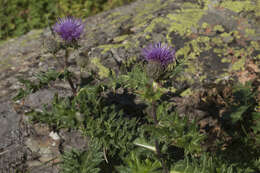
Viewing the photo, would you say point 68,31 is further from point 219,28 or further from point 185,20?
point 219,28

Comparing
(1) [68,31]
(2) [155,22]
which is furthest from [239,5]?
(1) [68,31]

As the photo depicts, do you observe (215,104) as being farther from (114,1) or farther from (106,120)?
(114,1)

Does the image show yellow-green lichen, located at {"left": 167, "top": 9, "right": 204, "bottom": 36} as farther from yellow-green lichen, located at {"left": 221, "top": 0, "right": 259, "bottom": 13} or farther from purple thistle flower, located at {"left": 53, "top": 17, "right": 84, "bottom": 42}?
purple thistle flower, located at {"left": 53, "top": 17, "right": 84, "bottom": 42}

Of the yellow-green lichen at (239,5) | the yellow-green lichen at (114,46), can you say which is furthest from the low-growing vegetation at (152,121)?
the yellow-green lichen at (239,5)

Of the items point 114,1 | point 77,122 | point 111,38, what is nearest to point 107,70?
point 111,38

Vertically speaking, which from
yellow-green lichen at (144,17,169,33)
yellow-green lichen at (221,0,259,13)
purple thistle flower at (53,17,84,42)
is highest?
yellow-green lichen at (221,0,259,13)

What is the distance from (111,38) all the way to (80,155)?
7.83 ft

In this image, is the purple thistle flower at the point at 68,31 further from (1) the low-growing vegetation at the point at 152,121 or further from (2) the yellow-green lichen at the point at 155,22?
(2) the yellow-green lichen at the point at 155,22

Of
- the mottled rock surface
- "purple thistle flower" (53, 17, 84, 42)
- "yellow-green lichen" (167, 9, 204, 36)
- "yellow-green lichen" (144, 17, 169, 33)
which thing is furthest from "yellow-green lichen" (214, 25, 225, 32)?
"purple thistle flower" (53, 17, 84, 42)

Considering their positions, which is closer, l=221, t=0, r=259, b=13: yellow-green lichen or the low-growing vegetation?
the low-growing vegetation

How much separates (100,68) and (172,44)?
119cm

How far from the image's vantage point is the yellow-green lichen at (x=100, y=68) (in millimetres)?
3844

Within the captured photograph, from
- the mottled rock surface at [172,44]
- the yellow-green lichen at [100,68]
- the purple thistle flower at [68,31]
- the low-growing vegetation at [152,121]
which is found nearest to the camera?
the low-growing vegetation at [152,121]

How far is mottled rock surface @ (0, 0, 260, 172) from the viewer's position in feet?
11.8
